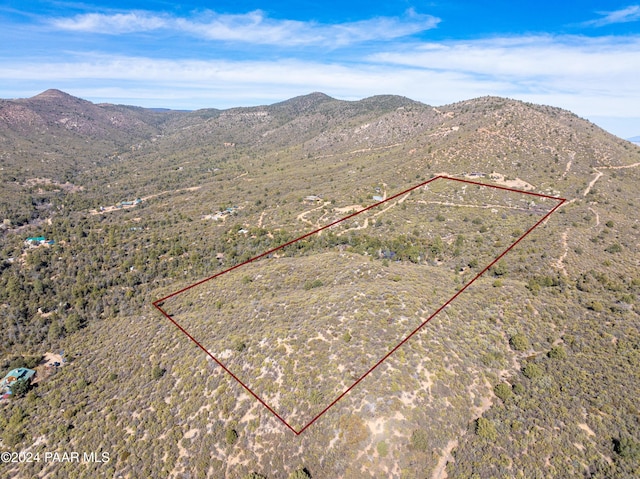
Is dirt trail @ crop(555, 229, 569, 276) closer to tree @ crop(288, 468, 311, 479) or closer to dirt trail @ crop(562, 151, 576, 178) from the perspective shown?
dirt trail @ crop(562, 151, 576, 178)

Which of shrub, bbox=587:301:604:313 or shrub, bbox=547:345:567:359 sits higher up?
A: shrub, bbox=587:301:604:313

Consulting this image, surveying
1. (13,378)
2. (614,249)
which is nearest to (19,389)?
(13,378)

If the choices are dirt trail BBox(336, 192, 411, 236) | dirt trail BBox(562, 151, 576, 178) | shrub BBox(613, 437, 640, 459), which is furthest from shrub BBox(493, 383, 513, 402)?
dirt trail BBox(562, 151, 576, 178)

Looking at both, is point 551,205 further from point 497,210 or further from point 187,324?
point 187,324

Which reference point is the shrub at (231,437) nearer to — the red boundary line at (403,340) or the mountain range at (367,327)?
the mountain range at (367,327)

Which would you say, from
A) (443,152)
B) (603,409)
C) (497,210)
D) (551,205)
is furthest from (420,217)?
(603,409)

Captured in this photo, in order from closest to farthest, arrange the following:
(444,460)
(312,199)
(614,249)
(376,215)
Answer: (444,460), (614,249), (376,215), (312,199)

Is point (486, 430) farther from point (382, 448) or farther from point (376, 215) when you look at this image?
point (376, 215)

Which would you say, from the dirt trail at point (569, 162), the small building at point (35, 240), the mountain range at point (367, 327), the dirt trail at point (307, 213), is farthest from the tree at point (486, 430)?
the small building at point (35, 240)

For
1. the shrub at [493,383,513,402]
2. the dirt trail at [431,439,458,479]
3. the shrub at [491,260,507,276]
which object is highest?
the shrub at [491,260,507,276]

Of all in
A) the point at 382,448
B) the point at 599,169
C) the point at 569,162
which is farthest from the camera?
the point at 569,162

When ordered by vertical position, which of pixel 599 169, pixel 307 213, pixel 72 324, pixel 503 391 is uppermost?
pixel 599 169
